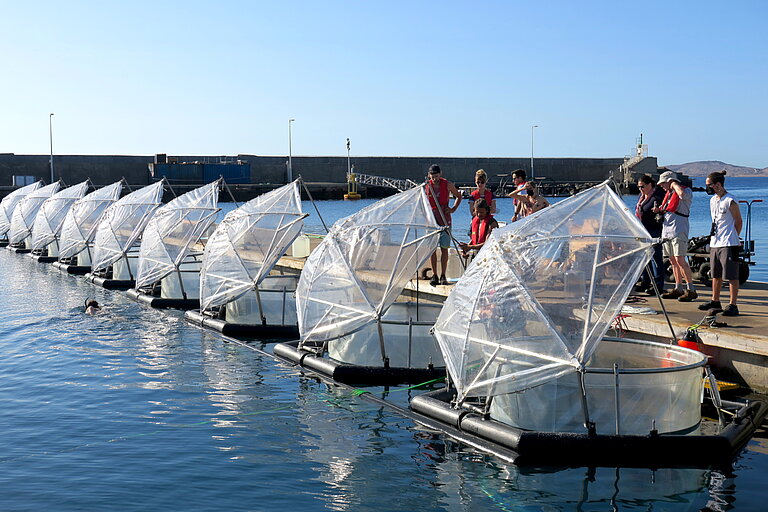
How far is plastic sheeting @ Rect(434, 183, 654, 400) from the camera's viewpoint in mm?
9781

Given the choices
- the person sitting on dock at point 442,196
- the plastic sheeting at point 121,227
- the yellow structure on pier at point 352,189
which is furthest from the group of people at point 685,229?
the yellow structure on pier at point 352,189

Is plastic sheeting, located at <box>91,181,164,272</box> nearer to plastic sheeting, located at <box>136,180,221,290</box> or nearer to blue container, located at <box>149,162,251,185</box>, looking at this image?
plastic sheeting, located at <box>136,180,221,290</box>

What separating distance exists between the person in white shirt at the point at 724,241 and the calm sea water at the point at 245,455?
9.96 ft

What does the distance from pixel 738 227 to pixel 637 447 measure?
500cm

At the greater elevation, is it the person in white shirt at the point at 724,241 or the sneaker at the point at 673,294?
the person in white shirt at the point at 724,241

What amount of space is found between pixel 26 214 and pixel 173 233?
23.1m

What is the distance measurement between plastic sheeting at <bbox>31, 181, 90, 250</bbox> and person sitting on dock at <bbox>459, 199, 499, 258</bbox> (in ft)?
87.6

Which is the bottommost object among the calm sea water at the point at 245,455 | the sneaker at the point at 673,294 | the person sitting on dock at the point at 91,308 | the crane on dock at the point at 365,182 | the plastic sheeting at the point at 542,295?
the calm sea water at the point at 245,455

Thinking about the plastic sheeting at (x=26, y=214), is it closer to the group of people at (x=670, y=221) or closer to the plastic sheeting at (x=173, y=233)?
the plastic sheeting at (x=173, y=233)

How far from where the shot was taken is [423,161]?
121438mm

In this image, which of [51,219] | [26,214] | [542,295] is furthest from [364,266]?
[26,214]

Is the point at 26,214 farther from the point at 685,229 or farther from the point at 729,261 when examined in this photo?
the point at 729,261

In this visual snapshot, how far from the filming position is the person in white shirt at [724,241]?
12.8 m

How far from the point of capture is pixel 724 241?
12906 millimetres
